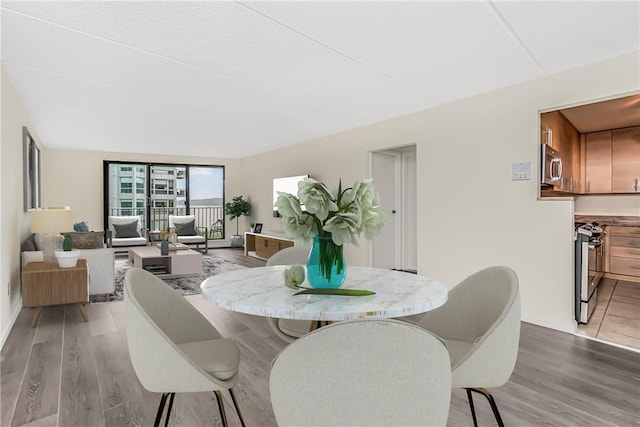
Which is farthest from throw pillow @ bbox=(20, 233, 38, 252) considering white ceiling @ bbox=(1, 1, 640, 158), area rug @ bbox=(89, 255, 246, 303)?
white ceiling @ bbox=(1, 1, 640, 158)

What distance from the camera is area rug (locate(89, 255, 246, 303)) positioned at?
4.39 m

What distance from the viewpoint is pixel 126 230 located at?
7648 millimetres

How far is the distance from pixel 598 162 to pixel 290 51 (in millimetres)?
4868

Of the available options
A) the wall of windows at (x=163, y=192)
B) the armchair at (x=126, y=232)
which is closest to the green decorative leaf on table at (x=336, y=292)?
the armchair at (x=126, y=232)

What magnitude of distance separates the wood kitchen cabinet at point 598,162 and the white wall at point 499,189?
2468 mm

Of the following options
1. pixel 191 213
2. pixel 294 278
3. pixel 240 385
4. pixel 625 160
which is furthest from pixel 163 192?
pixel 625 160

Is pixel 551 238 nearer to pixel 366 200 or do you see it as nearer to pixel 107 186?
pixel 366 200

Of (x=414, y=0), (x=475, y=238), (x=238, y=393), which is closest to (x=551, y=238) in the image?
(x=475, y=238)

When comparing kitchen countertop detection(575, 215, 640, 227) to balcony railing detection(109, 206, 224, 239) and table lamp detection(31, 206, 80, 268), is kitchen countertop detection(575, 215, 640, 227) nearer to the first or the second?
table lamp detection(31, 206, 80, 268)

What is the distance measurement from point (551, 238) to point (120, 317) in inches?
163

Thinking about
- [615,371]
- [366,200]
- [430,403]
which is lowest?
[615,371]

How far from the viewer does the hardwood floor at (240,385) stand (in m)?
1.85

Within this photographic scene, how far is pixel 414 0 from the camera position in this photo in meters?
2.06

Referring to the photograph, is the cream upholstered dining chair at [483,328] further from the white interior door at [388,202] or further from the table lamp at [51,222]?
the white interior door at [388,202]
